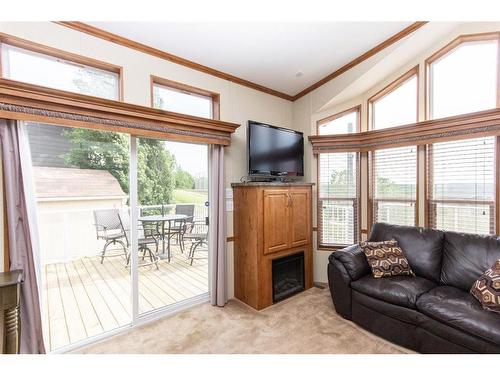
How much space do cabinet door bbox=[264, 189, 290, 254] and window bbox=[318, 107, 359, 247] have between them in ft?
2.68

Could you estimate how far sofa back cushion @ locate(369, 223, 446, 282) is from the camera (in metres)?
2.38

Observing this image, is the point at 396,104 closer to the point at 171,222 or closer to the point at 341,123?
the point at 341,123

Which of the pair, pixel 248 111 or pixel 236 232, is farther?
pixel 248 111

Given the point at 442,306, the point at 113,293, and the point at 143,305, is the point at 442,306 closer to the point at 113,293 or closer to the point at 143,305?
the point at 143,305

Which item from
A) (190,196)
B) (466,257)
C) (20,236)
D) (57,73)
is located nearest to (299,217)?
(190,196)

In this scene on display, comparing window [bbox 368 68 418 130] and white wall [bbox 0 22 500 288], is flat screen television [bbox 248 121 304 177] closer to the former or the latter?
white wall [bbox 0 22 500 288]

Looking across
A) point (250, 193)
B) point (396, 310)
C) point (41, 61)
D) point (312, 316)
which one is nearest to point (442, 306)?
point (396, 310)

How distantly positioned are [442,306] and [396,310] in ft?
1.16

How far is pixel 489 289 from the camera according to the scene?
5.80 feet

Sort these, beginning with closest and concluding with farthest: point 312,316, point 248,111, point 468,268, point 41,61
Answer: point 41,61, point 468,268, point 312,316, point 248,111

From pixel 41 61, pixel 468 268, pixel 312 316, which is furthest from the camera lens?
pixel 312 316

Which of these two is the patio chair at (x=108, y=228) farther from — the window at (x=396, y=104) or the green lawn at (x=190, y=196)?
the window at (x=396, y=104)

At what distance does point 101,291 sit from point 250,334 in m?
1.76

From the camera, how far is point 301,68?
301cm
